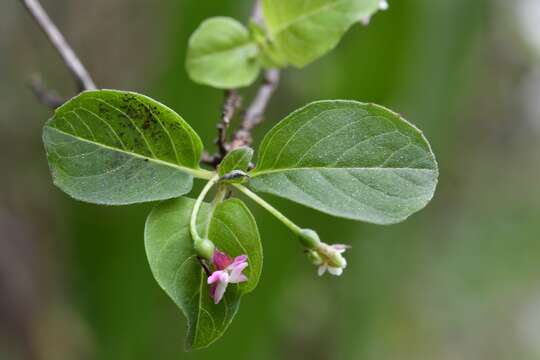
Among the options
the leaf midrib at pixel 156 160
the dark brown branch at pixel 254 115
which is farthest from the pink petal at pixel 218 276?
the dark brown branch at pixel 254 115

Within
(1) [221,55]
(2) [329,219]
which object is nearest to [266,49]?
(1) [221,55]

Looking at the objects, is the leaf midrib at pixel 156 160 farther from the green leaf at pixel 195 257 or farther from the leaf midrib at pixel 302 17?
the leaf midrib at pixel 302 17

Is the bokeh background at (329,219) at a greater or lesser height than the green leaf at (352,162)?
lesser

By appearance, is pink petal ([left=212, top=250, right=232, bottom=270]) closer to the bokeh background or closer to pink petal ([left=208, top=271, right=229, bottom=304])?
pink petal ([left=208, top=271, right=229, bottom=304])

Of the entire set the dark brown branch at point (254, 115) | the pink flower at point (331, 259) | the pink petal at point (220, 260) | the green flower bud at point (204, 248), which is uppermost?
the green flower bud at point (204, 248)

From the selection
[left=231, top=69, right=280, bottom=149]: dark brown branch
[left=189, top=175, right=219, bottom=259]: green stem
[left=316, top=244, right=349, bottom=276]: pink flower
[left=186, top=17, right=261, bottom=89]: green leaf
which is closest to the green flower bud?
[left=189, top=175, right=219, bottom=259]: green stem

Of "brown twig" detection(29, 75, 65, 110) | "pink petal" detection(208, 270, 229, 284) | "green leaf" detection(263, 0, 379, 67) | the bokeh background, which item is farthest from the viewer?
the bokeh background

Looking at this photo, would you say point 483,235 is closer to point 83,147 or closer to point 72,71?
point 72,71
